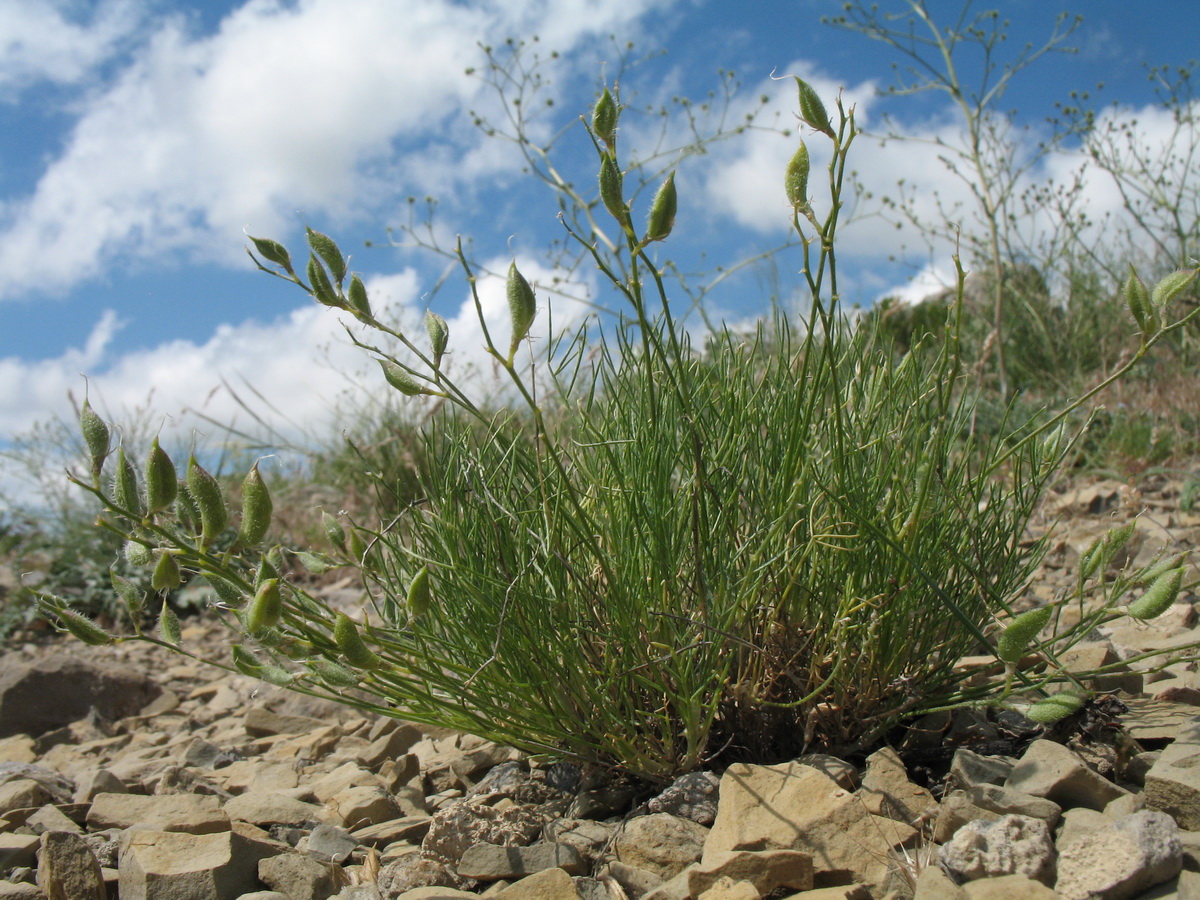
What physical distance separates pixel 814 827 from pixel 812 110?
103 centimetres

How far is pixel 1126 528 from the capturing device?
54.6 inches

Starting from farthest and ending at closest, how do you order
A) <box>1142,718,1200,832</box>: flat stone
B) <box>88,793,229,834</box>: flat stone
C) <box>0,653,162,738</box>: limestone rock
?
1. <box>0,653,162,738</box>: limestone rock
2. <box>88,793,229,834</box>: flat stone
3. <box>1142,718,1200,832</box>: flat stone

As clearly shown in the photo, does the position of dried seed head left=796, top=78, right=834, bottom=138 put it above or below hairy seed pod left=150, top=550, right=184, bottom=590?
above

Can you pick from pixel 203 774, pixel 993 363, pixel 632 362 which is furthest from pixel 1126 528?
pixel 993 363

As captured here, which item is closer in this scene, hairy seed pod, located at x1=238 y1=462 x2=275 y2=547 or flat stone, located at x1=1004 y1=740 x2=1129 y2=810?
hairy seed pod, located at x1=238 y1=462 x2=275 y2=547

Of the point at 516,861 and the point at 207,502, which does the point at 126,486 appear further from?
the point at 516,861

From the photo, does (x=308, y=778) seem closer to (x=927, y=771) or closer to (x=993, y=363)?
(x=927, y=771)

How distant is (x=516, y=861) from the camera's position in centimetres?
151

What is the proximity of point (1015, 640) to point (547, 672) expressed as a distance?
0.73 metres

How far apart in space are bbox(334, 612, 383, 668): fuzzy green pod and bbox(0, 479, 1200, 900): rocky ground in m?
0.44

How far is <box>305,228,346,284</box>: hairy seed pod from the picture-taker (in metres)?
1.24

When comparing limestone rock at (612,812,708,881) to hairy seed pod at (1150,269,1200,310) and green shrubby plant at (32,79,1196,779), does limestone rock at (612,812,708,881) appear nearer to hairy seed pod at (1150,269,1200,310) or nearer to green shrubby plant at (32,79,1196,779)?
green shrubby plant at (32,79,1196,779)

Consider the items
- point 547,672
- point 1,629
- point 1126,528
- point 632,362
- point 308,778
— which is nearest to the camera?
point 1126,528

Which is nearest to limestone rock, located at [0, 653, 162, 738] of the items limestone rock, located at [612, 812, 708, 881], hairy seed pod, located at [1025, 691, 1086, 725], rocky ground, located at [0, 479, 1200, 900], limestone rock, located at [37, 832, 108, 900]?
rocky ground, located at [0, 479, 1200, 900]
